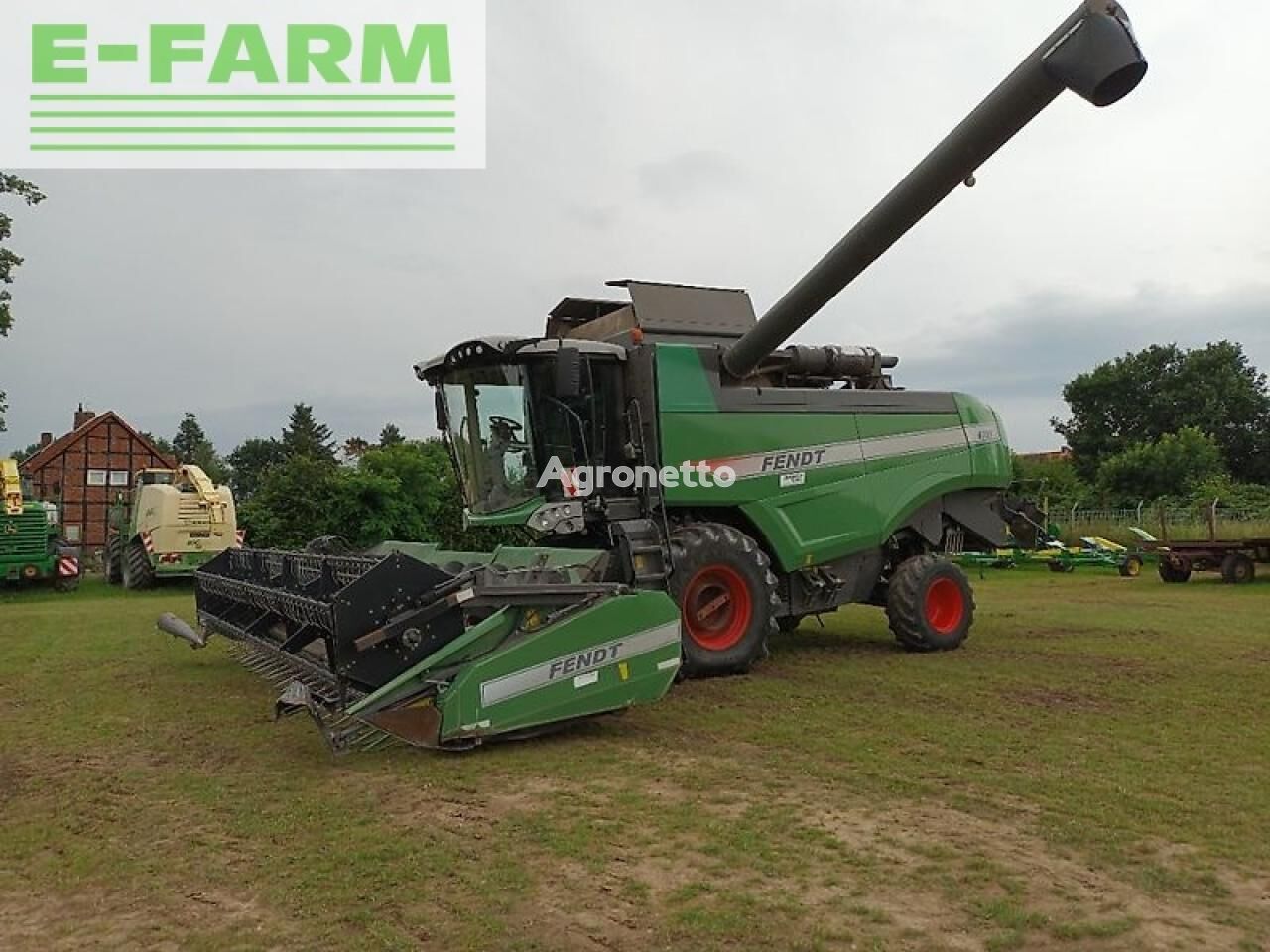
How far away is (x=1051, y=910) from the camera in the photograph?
128 inches

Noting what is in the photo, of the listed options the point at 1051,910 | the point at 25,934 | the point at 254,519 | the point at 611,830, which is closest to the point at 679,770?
the point at 611,830

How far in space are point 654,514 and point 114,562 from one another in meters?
18.4

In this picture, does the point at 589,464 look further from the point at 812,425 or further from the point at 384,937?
the point at 384,937

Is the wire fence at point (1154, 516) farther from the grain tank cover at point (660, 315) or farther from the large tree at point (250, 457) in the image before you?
the large tree at point (250, 457)

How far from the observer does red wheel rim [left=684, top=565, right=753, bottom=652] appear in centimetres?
764

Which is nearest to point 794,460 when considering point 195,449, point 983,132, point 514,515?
point 514,515

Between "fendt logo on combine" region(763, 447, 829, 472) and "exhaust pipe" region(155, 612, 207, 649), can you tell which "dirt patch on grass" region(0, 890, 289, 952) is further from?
"fendt logo on combine" region(763, 447, 829, 472)

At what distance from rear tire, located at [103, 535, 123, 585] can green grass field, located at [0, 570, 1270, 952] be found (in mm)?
15640

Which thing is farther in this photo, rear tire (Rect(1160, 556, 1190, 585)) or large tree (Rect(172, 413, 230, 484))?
large tree (Rect(172, 413, 230, 484))

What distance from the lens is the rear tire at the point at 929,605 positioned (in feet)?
29.5

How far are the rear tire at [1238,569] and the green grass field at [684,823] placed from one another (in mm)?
12965

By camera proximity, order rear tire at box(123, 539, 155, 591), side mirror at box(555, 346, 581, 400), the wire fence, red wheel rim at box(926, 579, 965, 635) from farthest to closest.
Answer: the wire fence → rear tire at box(123, 539, 155, 591) → red wheel rim at box(926, 579, 965, 635) → side mirror at box(555, 346, 581, 400)

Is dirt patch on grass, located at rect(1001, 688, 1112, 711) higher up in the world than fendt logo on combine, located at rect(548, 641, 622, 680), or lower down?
lower down

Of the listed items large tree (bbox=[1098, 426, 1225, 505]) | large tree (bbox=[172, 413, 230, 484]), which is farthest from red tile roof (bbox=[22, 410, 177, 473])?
large tree (bbox=[1098, 426, 1225, 505])
